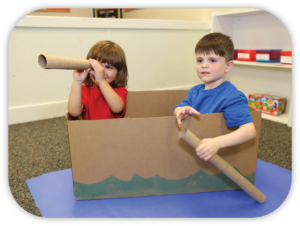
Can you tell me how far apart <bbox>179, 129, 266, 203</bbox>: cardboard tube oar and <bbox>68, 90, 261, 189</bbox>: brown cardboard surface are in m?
0.08

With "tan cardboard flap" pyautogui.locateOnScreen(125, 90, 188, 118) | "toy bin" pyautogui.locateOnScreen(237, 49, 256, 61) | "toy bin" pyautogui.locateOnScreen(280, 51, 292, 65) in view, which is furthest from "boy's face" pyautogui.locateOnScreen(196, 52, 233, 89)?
"toy bin" pyautogui.locateOnScreen(237, 49, 256, 61)

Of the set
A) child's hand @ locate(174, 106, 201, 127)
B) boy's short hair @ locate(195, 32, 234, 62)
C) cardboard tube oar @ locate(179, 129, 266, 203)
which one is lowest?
cardboard tube oar @ locate(179, 129, 266, 203)

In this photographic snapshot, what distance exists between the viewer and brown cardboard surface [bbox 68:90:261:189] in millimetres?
652

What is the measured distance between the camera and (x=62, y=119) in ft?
5.05

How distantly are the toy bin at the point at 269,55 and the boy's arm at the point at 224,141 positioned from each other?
3.33 ft

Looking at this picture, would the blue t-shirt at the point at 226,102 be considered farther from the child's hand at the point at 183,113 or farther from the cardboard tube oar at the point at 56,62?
the cardboard tube oar at the point at 56,62

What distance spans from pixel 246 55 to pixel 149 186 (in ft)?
4.20

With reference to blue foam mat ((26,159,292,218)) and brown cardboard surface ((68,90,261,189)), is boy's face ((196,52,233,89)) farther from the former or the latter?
blue foam mat ((26,159,292,218))

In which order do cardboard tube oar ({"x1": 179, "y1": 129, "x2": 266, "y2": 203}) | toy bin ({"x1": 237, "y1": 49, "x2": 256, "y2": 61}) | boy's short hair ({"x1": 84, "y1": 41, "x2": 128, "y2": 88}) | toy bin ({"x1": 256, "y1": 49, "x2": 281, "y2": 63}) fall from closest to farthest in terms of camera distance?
cardboard tube oar ({"x1": 179, "y1": 129, "x2": 266, "y2": 203}) → boy's short hair ({"x1": 84, "y1": 41, "x2": 128, "y2": 88}) → toy bin ({"x1": 256, "y1": 49, "x2": 281, "y2": 63}) → toy bin ({"x1": 237, "y1": 49, "x2": 256, "y2": 61})

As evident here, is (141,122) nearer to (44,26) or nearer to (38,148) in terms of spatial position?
(38,148)

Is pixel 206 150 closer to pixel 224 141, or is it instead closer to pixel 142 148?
pixel 224 141

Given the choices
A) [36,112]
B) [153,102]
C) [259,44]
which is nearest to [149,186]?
[153,102]

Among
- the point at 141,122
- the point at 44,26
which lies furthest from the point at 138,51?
the point at 141,122

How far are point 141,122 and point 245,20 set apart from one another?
1.48 m
